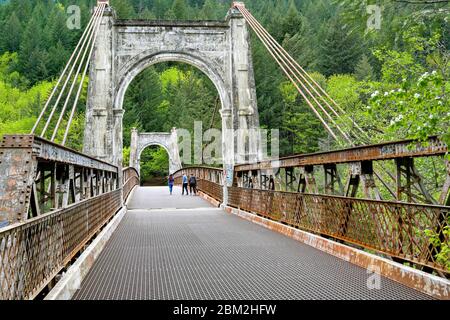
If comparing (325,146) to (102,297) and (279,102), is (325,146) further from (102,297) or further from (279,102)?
(102,297)

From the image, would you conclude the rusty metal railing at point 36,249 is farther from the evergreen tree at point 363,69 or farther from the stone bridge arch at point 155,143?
the stone bridge arch at point 155,143

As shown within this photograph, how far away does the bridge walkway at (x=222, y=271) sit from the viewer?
4.05m

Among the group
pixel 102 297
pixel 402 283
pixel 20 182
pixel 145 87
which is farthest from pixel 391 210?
pixel 145 87

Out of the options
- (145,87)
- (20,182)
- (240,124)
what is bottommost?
(20,182)

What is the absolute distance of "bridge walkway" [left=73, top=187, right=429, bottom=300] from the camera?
13.3ft

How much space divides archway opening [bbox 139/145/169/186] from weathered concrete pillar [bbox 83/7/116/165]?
36653 mm

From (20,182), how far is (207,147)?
42431 millimetres

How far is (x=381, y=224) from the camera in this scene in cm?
484

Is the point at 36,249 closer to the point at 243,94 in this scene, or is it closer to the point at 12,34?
the point at 243,94

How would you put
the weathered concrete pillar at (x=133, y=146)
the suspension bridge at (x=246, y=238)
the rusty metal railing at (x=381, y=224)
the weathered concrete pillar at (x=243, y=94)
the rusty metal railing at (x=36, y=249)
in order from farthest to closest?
1. the weathered concrete pillar at (x=133, y=146)
2. the weathered concrete pillar at (x=243, y=94)
3. the rusty metal railing at (x=381, y=224)
4. the suspension bridge at (x=246, y=238)
5. the rusty metal railing at (x=36, y=249)

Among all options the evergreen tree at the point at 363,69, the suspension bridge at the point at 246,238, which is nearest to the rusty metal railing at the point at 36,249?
the suspension bridge at the point at 246,238

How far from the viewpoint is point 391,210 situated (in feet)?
15.3
